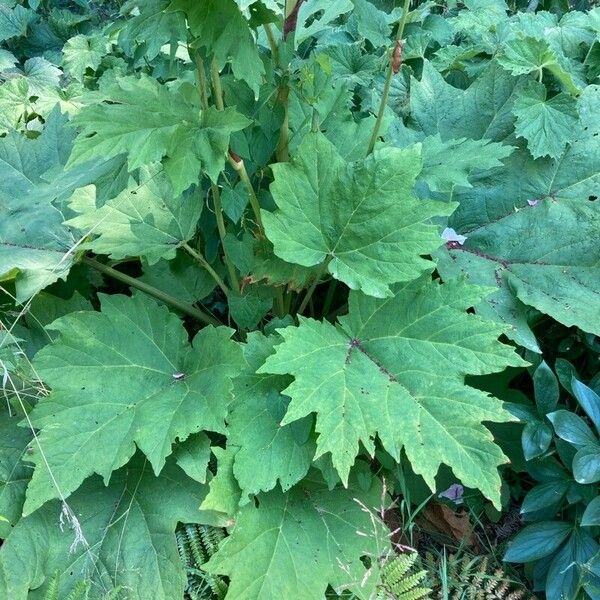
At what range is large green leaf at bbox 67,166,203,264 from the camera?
163 cm

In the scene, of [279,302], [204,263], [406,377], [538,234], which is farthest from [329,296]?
[538,234]

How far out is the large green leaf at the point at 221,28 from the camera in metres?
1.15

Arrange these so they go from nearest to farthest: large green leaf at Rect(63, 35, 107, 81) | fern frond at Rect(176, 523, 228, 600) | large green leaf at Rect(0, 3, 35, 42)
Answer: fern frond at Rect(176, 523, 228, 600)
large green leaf at Rect(63, 35, 107, 81)
large green leaf at Rect(0, 3, 35, 42)

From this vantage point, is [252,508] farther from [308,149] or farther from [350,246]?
[308,149]

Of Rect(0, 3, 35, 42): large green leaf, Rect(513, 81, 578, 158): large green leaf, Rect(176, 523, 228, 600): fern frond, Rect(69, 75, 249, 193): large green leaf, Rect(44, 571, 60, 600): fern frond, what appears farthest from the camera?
Rect(0, 3, 35, 42): large green leaf

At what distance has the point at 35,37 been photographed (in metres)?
3.37

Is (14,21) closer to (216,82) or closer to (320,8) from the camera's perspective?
(320,8)

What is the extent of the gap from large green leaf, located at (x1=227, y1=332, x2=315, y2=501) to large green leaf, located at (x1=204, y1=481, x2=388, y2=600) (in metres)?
0.09

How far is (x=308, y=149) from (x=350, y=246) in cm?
Answer: 23

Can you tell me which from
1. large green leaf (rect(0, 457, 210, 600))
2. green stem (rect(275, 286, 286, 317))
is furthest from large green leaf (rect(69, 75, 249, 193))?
large green leaf (rect(0, 457, 210, 600))

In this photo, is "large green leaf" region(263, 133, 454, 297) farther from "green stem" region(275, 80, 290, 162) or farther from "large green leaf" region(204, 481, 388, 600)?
"large green leaf" region(204, 481, 388, 600)

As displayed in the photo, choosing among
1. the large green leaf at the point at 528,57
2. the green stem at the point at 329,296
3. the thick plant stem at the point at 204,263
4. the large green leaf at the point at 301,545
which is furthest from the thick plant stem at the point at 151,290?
the large green leaf at the point at 528,57

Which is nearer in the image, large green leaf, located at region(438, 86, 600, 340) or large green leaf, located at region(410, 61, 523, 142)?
large green leaf, located at region(438, 86, 600, 340)

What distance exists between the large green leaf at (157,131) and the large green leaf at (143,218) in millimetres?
361
